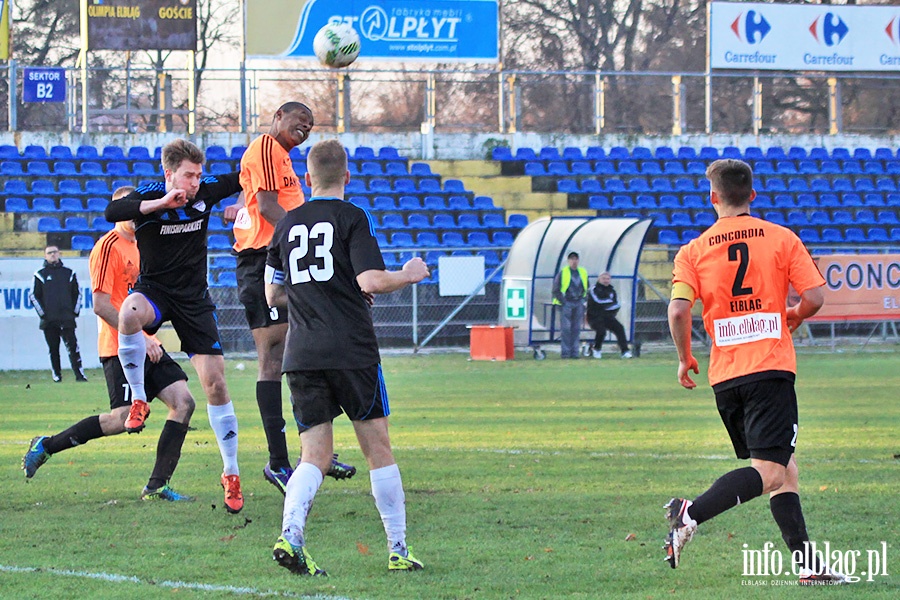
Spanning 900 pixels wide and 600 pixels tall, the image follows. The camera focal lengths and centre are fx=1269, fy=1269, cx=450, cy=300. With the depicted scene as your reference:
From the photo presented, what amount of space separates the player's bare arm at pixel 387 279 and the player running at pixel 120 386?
8.99 ft

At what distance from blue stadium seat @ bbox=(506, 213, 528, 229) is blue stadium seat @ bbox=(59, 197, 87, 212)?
9298 mm

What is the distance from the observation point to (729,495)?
5367mm

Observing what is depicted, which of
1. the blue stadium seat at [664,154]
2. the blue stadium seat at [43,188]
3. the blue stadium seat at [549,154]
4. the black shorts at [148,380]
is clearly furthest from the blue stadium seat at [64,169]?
the black shorts at [148,380]

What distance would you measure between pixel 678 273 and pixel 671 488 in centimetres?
265

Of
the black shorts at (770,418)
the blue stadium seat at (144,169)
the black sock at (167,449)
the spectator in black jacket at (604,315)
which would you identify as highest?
the blue stadium seat at (144,169)

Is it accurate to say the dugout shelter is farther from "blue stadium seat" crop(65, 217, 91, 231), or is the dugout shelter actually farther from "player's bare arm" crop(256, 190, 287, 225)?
"player's bare arm" crop(256, 190, 287, 225)

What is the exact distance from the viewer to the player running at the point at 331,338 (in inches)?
221

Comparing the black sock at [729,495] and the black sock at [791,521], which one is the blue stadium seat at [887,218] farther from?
the black sock at [729,495]

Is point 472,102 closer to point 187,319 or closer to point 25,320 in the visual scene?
point 25,320

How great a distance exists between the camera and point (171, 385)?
8.04 m

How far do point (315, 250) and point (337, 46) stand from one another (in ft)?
19.7

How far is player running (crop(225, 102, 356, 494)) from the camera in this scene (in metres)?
7.77

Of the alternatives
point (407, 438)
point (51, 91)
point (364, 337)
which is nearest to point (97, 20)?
point (51, 91)

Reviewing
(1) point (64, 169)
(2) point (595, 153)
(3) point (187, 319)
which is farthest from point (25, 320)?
(2) point (595, 153)
